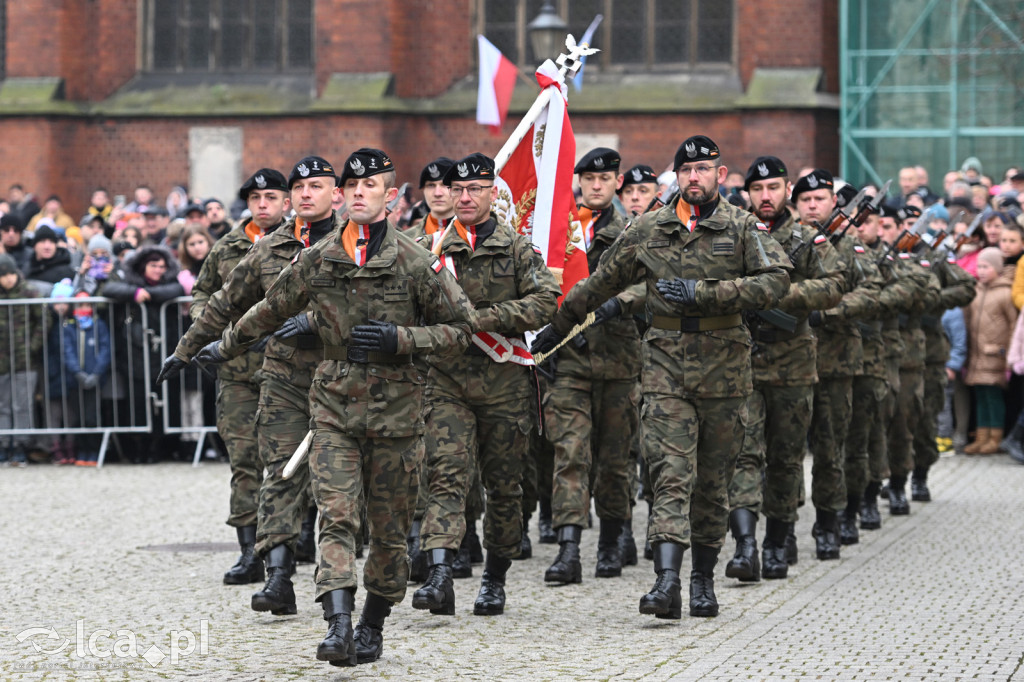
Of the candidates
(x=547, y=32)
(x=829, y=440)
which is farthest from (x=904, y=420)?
(x=547, y=32)

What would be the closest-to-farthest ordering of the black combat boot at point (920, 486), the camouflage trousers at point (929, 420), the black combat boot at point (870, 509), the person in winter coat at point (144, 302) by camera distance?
the black combat boot at point (870, 509)
the camouflage trousers at point (929, 420)
the black combat boot at point (920, 486)
the person in winter coat at point (144, 302)

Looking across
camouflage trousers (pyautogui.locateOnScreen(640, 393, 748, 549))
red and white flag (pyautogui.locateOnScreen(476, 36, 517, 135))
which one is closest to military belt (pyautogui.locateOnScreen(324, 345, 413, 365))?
camouflage trousers (pyautogui.locateOnScreen(640, 393, 748, 549))

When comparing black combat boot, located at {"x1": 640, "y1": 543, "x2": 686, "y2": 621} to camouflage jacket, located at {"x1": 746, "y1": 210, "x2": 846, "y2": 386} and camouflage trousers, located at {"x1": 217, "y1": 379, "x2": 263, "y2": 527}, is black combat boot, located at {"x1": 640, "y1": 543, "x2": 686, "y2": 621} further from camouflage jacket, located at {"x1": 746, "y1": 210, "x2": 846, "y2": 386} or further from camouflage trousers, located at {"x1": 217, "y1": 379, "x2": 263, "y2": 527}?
camouflage trousers, located at {"x1": 217, "y1": 379, "x2": 263, "y2": 527}

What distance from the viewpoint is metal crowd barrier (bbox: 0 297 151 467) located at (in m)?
14.8

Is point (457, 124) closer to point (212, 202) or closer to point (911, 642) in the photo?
point (212, 202)

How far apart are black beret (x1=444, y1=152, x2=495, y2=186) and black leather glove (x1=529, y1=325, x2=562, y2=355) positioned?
827 millimetres

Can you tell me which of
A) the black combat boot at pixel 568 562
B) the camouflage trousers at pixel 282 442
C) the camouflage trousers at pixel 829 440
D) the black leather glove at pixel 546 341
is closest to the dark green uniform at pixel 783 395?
the camouflage trousers at pixel 829 440

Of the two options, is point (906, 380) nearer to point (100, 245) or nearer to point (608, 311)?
point (608, 311)

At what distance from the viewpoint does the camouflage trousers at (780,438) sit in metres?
9.37

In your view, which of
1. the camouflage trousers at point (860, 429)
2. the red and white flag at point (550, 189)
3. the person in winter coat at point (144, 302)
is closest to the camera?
the red and white flag at point (550, 189)

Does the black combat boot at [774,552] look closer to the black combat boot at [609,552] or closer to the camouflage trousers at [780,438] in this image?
the camouflage trousers at [780,438]

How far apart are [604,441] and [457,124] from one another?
15070 millimetres

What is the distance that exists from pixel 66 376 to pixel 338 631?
908 cm

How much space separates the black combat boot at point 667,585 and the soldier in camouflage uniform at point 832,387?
229cm
